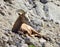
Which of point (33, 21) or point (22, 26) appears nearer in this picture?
point (22, 26)

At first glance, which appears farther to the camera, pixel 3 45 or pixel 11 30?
pixel 11 30

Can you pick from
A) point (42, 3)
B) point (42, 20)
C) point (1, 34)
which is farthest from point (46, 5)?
point (1, 34)

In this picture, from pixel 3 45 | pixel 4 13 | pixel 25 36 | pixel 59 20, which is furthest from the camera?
pixel 59 20

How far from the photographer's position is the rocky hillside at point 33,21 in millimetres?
8961

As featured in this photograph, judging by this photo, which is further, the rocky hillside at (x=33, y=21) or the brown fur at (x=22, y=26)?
the brown fur at (x=22, y=26)

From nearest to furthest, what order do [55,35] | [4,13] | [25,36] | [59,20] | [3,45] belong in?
[3,45] < [25,36] < [55,35] < [4,13] < [59,20]

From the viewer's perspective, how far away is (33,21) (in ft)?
37.0

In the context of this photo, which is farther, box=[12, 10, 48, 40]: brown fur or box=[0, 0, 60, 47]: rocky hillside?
box=[12, 10, 48, 40]: brown fur

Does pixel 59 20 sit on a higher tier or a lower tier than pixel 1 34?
lower

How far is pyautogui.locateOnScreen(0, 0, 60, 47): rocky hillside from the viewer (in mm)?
8961

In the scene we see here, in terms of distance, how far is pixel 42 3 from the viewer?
12.9 metres

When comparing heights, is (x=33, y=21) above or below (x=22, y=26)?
below

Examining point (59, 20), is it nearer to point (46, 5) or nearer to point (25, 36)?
point (46, 5)

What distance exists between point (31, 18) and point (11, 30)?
75.5 inches
